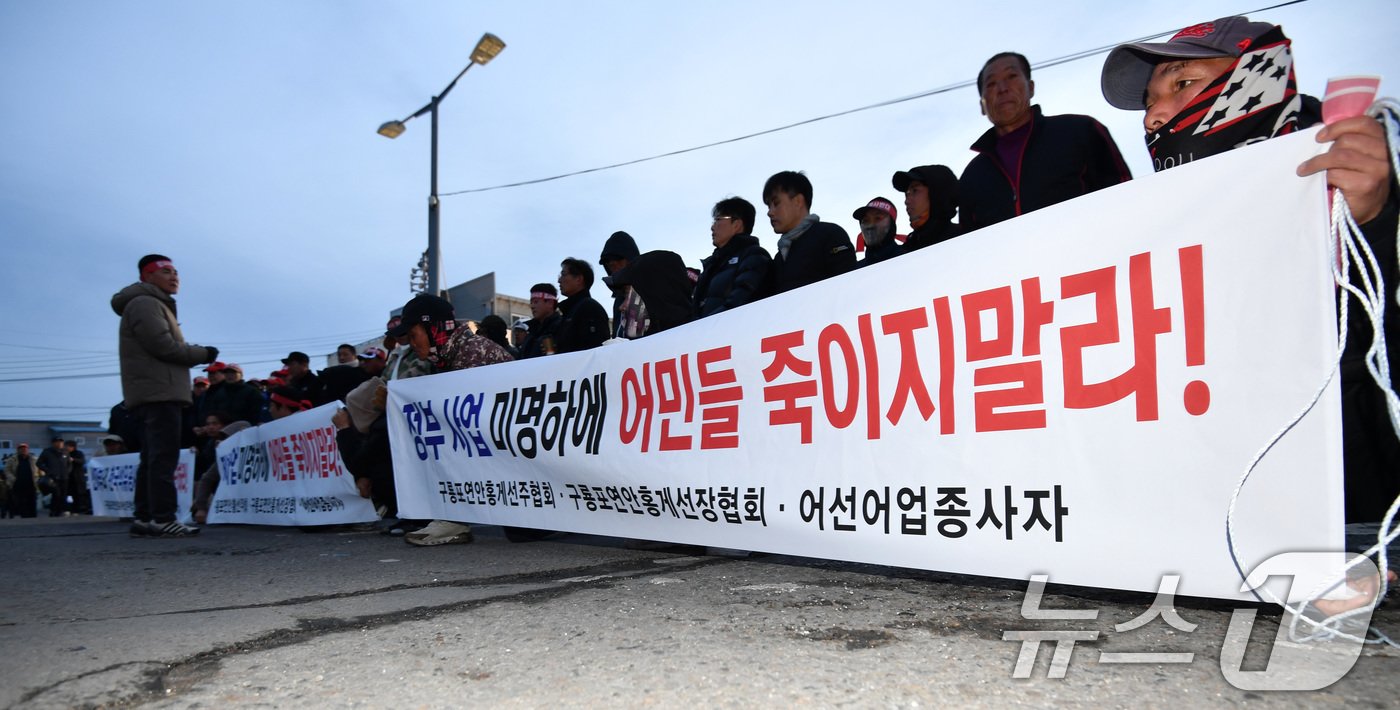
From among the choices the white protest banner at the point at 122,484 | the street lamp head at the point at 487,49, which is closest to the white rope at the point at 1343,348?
the white protest banner at the point at 122,484

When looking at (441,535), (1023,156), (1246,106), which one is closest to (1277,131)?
(1246,106)

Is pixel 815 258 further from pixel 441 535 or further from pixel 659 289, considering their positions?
pixel 441 535

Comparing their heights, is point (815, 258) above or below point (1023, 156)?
Result: below

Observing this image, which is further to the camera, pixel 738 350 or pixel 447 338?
pixel 447 338

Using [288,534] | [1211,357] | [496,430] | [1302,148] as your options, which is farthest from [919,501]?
[288,534]

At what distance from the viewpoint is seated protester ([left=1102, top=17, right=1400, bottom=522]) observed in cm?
172

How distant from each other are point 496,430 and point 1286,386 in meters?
3.65

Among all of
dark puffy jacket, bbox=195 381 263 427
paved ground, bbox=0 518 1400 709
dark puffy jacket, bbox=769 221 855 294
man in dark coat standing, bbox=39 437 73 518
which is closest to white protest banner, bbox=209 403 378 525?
dark puffy jacket, bbox=195 381 263 427

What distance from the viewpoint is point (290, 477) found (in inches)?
271

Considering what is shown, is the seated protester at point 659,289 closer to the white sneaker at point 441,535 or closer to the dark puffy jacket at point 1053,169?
Result: the white sneaker at point 441,535

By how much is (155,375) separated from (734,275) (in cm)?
449

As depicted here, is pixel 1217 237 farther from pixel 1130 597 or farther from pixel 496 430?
pixel 496 430

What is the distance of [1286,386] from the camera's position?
1.75m

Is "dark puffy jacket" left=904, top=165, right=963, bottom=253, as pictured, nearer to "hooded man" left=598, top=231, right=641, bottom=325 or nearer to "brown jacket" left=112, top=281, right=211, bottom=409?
"hooded man" left=598, top=231, right=641, bottom=325
